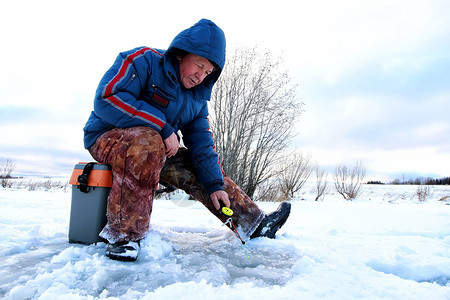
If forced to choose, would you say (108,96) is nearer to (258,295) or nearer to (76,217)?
(76,217)

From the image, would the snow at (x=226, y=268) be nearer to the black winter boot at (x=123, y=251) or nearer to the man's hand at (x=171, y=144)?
the black winter boot at (x=123, y=251)

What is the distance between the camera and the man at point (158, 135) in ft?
4.42

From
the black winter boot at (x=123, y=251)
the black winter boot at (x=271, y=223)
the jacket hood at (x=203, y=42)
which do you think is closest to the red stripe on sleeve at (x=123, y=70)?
the jacket hood at (x=203, y=42)

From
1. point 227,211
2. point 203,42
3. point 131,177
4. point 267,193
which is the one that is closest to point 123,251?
point 131,177

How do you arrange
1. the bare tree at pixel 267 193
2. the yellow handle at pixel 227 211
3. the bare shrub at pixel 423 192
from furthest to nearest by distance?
the bare shrub at pixel 423 192 → the bare tree at pixel 267 193 → the yellow handle at pixel 227 211

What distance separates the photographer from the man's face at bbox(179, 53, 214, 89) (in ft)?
5.19

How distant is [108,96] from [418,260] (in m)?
1.66

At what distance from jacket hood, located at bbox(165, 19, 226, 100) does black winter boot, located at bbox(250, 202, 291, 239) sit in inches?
39.0

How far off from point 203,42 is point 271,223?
116 centimetres

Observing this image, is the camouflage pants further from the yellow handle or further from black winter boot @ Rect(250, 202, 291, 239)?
black winter boot @ Rect(250, 202, 291, 239)

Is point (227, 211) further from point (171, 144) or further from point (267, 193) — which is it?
point (267, 193)

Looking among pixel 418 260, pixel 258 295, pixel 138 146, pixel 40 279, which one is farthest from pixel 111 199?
pixel 418 260

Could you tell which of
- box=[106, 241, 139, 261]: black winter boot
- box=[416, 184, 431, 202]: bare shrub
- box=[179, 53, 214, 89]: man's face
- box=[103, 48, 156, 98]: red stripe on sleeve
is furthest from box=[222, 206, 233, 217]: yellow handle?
box=[416, 184, 431, 202]: bare shrub

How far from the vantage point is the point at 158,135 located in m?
1.40
